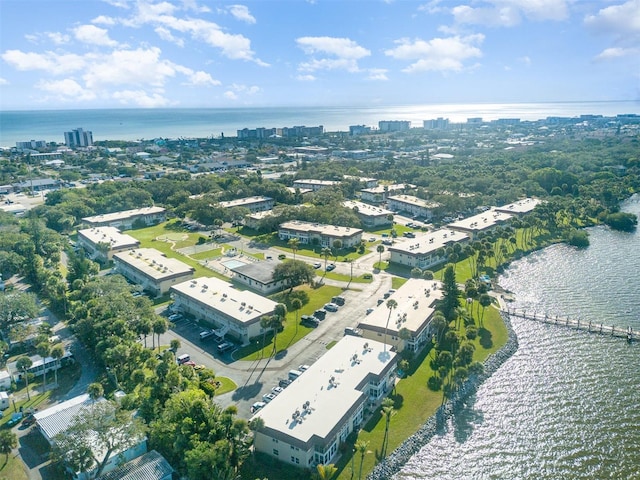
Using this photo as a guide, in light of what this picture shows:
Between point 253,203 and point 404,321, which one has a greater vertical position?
point 253,203

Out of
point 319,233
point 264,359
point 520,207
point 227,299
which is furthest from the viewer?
point 520,207

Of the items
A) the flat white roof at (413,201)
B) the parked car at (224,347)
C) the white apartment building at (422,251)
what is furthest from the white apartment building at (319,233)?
the parked car at (224,347)

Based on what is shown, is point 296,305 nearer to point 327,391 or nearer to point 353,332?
point 353,332

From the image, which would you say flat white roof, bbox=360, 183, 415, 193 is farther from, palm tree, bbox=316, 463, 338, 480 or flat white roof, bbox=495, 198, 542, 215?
palm tree, bbox=316, 463, 338, 480

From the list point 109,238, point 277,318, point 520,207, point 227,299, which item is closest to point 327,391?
point 277,318

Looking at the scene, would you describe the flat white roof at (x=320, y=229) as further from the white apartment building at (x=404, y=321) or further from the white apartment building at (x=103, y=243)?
the white apartment building at (x=103, y=243)

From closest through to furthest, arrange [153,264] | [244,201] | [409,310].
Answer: [409,310] < [153,264] < [244,201]

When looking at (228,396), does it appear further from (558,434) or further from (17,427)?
(558,434)
